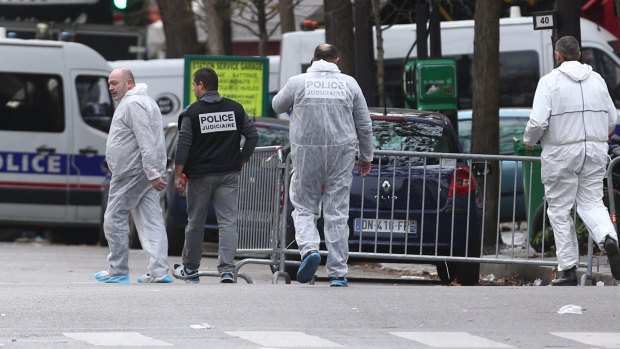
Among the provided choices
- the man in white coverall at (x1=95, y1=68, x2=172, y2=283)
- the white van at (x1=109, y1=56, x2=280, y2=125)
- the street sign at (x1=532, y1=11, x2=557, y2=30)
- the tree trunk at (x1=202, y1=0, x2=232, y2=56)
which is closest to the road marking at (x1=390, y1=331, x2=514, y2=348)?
the man in white coverall at (x1=95, y1=68, x2=172, y2=283)

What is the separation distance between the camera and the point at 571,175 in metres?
12.4

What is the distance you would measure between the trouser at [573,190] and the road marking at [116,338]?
4105mm

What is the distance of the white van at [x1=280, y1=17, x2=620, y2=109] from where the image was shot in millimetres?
23688

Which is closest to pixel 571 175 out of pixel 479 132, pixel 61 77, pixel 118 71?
pixel 118 71

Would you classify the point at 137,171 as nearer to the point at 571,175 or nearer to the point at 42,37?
the point at 571,175

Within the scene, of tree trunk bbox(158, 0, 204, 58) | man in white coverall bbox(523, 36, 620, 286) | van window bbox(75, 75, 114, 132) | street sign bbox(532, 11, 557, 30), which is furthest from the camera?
tree trunk bbox(158, 0, 204, 58)

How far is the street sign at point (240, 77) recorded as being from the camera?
895 inches

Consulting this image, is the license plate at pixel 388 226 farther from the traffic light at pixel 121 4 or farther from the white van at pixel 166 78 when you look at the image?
the white van at pixel 166 78

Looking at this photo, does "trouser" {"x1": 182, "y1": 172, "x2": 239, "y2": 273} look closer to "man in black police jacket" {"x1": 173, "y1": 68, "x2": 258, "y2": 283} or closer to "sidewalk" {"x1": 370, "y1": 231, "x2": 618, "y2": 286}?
"man in black police jacket" {"x1": 173, "y1": 68, "x2": 258, "y2": 283}

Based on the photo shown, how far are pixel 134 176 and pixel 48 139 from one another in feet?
28.6

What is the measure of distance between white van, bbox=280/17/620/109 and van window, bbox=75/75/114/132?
3332 millimetres

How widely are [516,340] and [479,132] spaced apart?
847cm

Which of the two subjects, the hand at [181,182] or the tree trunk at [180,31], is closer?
the hand at [181,182]

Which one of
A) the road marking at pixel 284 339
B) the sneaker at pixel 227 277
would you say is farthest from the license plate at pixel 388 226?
the road marking at pixel 284 339
